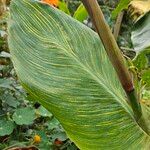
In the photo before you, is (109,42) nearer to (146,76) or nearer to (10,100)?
(146,76)

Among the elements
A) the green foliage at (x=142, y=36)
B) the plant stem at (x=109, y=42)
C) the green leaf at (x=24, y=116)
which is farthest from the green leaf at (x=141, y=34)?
the green leaf at (x=24, y=116)

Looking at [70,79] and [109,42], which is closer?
[109,42]

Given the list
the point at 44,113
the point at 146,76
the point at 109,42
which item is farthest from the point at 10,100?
the point at 109,42

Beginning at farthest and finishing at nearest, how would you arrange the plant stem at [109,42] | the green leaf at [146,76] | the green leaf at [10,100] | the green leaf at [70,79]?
the green leaf at [10,100], the green leaf at [146,76], the green leaf at [70,79], the plant stem at [109,42]

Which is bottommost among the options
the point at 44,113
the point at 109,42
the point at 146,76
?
the point at 44,113

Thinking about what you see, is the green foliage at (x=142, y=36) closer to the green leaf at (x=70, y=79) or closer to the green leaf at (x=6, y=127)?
the green leaf at (x=70, y=79)

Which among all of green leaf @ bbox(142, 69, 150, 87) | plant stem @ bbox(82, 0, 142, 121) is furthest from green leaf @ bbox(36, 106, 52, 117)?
plant stem @ bbox(82, 0, 142, 121)

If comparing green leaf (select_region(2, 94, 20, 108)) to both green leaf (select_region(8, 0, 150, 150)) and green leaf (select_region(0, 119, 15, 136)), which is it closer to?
green leaf (select_region(0, 119, 15, 136))
